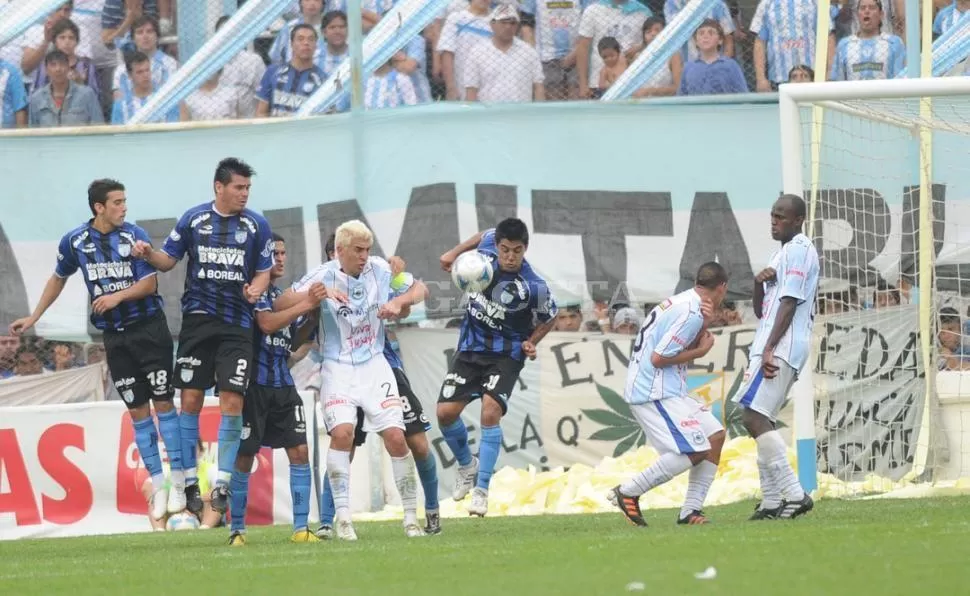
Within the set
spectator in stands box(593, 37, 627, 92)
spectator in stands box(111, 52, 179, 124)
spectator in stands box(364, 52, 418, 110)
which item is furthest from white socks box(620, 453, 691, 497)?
spectator in stands box(111, 52, 179, 124)

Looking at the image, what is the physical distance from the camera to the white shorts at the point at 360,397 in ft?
35.7

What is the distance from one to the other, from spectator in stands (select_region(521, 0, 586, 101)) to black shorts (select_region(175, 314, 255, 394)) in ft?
23.4

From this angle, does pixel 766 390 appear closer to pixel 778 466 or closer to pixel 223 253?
pixel 778 466

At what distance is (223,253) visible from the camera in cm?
1158

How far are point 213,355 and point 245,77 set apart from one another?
282 inches

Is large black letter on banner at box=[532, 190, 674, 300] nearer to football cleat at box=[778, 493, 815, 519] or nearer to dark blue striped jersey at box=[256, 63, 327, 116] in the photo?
dark blue striped jersey at box=[256, 63, 327, 116]

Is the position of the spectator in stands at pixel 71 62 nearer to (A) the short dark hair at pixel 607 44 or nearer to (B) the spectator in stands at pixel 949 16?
(A) the short dark hair at pixel 607 44

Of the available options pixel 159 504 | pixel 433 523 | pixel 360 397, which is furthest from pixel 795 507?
pixel 159 504

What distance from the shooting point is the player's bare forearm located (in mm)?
11094

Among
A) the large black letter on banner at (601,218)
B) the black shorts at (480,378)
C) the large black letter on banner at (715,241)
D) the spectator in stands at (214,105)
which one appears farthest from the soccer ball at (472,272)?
the spectator in stands at (214,105)

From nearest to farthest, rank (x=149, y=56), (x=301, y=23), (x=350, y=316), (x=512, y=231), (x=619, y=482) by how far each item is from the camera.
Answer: (x=350, y=316), (x=512, y=231), (x=619, y=482), (x=301, y=23), (x=149, y=56)

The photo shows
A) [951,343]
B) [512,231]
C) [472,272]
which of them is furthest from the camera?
[951,343]

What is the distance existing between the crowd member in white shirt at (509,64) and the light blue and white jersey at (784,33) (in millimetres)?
2444

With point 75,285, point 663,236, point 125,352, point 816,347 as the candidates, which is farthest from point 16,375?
point 816,347
